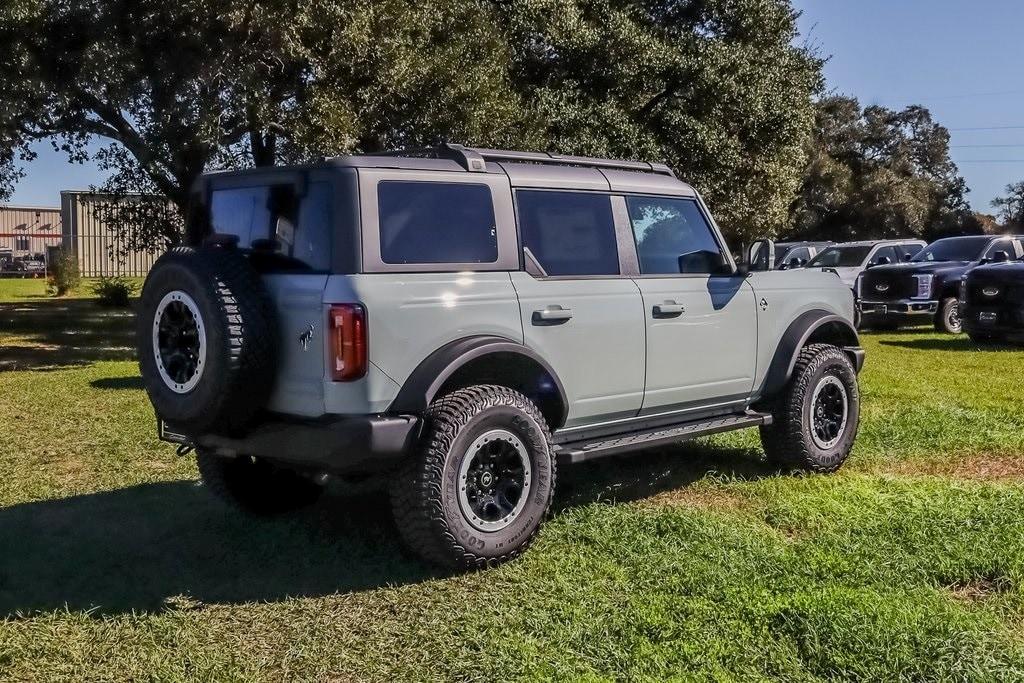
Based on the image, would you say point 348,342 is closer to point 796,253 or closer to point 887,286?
point 887,286

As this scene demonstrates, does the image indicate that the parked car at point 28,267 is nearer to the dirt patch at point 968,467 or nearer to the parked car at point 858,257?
the parked car at point 858,257

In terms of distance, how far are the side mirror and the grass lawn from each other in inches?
53.7

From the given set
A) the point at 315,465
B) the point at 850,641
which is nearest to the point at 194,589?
the point at 315,465

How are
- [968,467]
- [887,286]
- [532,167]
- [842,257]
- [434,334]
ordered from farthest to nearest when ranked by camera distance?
[842,257], [887,286], [968,467], [532,167], [434,334]

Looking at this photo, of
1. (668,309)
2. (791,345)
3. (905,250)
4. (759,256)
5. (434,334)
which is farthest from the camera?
(905,250)

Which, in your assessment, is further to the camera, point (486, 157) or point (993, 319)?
point (993, 319)

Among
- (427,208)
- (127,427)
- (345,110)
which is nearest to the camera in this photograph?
(427,208)

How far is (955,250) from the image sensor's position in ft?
Answer: 65.3

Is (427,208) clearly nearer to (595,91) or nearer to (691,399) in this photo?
(691,399)

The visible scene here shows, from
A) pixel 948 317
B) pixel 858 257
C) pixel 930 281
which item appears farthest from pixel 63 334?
pixel 948 317

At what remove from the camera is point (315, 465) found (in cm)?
480

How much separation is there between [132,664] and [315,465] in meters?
1.18

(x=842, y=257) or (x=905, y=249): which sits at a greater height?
(x=905, y=249)

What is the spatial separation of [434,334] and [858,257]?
740 inches
